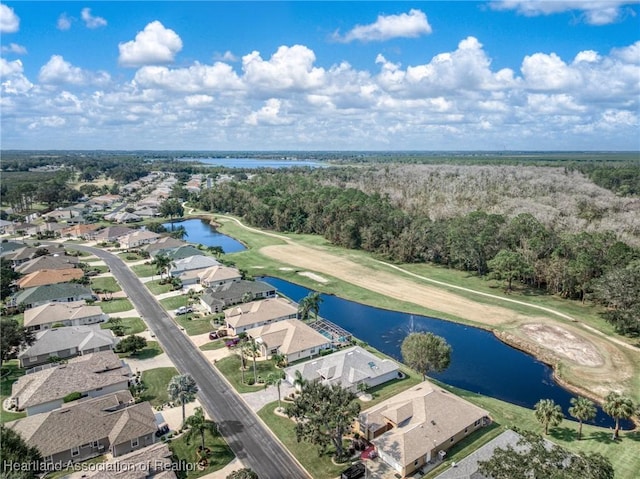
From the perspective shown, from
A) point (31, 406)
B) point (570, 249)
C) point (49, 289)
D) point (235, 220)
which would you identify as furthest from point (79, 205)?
point (570, 249)

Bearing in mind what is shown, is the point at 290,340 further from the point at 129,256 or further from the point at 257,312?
the point at 129,256

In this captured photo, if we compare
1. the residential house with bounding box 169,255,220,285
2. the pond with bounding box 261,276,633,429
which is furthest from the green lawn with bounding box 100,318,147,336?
the pond with bounding box 261,276,633,429

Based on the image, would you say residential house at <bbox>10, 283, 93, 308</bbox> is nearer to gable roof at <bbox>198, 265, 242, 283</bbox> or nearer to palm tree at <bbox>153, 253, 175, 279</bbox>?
palm tree at <bbox>153, 253, 175, 279</bbox>

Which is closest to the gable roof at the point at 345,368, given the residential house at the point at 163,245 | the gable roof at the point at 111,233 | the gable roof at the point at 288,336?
the gable roof at the point at 288,336

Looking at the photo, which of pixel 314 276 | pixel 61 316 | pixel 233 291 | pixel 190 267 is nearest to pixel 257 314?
pixel 233 291

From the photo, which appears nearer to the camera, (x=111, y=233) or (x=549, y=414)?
(x=549, y=414)

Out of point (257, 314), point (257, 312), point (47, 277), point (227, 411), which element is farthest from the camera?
point (47, 277)

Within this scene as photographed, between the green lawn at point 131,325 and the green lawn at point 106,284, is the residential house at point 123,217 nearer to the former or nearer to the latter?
the green lawn at point 106,284
